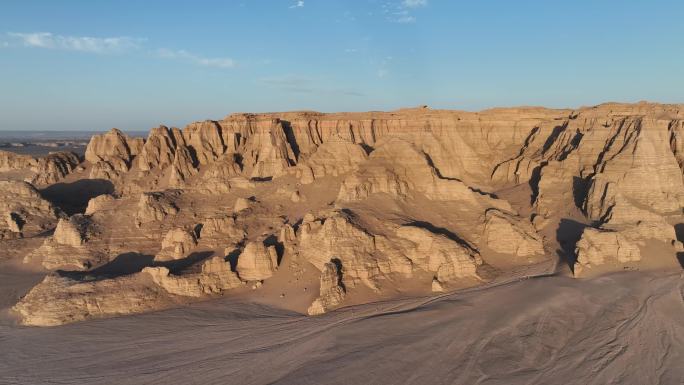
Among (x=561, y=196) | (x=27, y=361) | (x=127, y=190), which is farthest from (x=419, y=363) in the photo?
(x=127, y=190)

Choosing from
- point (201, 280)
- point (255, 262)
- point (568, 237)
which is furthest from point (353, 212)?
point (568, 237)

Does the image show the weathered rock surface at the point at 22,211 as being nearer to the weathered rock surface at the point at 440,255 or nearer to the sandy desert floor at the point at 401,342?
the sandy desert floor at the point at 401,342

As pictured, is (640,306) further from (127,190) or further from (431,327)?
(127,190)

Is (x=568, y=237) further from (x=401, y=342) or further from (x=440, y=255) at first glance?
(x=401, y=342)

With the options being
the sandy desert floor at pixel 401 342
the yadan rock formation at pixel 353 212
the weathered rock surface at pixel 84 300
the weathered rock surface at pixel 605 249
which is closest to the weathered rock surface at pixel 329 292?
the yadan rock formation at pixel 353 212

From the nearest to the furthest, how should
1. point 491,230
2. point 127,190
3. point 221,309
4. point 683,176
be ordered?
1. point 221,309
2. point 491,230
3. point 683,176
4. point 127,190

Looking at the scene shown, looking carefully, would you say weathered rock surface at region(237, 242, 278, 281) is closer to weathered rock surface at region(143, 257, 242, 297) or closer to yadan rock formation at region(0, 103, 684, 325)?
yadan rock formation at region(0, 103, 684, 325)
